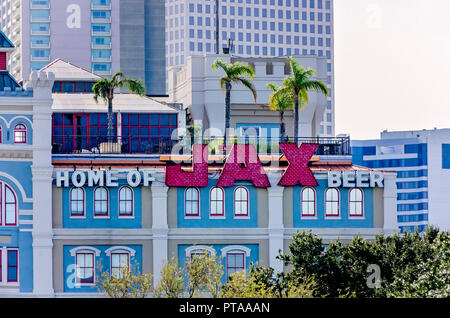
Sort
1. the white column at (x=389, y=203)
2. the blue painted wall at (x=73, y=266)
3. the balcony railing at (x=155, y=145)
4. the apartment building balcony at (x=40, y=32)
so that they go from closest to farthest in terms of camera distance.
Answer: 1. the blue painted wall at (x=73, y=266)
2. the white column at (x=389, y=203)
3. the balcony railing at (x=155, y=145)
4. the apartment building balcony at (x=40, y=32)

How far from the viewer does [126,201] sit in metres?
70.1

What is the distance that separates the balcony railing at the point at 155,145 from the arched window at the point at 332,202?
4.45 m

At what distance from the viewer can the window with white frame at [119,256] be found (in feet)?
228

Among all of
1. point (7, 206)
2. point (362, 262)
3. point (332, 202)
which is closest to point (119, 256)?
point (7, 206)

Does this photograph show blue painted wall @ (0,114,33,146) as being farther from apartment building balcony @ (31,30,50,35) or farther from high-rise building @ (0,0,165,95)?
apartment building balcony @ (31,30,50,35)

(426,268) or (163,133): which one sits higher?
(163,133)

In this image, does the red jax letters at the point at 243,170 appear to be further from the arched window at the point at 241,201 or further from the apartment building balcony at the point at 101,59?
the apartment building balcony at the point at 101,59

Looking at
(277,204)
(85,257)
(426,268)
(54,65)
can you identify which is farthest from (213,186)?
(54,65)

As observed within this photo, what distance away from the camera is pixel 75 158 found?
72.9 metres

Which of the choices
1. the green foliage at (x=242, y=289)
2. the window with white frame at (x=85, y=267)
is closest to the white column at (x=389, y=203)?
the green foliage at (x=242, y=289)

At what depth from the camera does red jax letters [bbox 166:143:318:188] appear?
7012 cm

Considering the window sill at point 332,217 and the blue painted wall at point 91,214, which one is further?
the window sill at point 332,217
